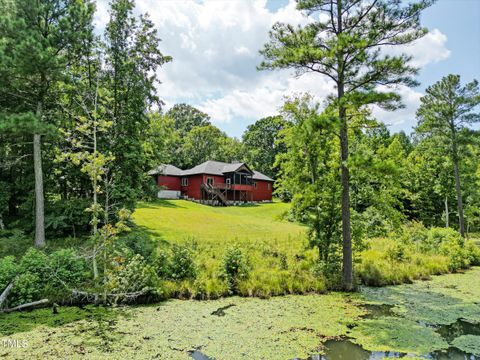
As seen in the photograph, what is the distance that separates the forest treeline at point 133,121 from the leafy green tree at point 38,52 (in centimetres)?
4

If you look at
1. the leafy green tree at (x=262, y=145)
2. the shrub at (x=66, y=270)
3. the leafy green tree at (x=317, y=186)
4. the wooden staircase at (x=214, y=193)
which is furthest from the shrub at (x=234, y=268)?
the leafy green tree at (x=262, y=145)

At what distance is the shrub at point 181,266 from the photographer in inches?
320

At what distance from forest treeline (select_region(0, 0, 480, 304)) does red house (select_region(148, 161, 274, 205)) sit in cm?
1499

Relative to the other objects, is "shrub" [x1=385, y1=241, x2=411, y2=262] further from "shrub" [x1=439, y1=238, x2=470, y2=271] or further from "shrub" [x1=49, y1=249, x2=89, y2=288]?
"shrub" [x1=49, y1=249, x2=89, y2=288]

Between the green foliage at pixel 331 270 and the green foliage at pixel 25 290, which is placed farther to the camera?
the green foliage at pixel 331 270

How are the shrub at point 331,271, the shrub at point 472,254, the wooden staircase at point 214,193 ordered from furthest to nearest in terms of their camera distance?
the wooden staircase at point 214,193 → the shrub at point 472,254 → the shrub at point 331,271

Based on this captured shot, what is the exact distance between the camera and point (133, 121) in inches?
520

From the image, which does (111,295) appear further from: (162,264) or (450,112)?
(450,112)

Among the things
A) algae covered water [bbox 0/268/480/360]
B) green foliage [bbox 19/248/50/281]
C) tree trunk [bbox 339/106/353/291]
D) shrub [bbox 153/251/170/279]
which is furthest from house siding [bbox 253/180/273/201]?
green foliage [bbox 19/248/50/281]

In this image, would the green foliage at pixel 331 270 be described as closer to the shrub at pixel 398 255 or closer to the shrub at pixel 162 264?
the shrub at pixel 398 255

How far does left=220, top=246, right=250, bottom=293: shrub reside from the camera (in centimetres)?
816

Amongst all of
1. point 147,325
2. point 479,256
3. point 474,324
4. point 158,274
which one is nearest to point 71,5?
point 158,274

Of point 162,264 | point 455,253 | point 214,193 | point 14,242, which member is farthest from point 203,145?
point 162,264

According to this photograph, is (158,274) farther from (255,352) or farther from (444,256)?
(444,256)
